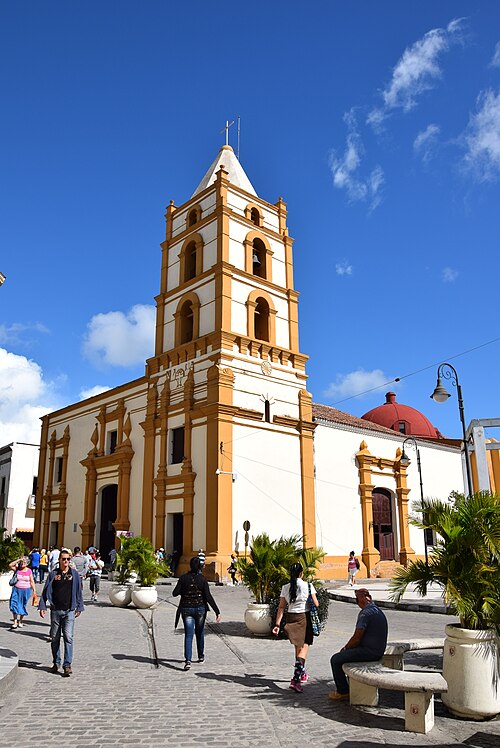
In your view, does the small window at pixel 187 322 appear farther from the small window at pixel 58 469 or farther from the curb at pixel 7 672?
the curb at pixel 7 672

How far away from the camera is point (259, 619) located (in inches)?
452

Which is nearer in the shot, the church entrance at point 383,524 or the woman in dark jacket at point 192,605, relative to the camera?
the woman in dark jacket at point 192,605

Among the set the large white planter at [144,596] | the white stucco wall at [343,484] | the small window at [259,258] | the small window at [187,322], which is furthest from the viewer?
the small window at [259,258]

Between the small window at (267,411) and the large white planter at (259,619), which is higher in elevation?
the small window at (267,411)

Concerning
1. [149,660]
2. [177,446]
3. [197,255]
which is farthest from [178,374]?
[149,660]

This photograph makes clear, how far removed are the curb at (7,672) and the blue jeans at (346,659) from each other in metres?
3.72

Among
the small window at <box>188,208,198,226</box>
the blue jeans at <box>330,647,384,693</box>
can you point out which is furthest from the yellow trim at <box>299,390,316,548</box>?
the blue jeans at <box>330,647,384,693</box>

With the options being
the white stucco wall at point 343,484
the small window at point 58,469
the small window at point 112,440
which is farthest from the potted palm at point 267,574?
the small window at point 58,469

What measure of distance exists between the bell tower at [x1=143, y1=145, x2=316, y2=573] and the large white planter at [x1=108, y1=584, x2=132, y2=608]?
23.8ft

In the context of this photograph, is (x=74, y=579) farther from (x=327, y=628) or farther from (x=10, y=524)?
(x=10, y=524)

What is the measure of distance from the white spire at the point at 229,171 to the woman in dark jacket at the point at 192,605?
2514cm

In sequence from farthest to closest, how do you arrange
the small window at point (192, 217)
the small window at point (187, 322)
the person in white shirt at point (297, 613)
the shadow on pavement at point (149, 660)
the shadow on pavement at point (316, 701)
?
the small window at point (192, 217) → the small window at point (187, 322) → the shadow on pavement at point (149, 660) → the person in white shirt at point (297, 613) → the shadow on pavement at point (316, 701)

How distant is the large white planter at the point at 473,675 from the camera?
6.17 metres

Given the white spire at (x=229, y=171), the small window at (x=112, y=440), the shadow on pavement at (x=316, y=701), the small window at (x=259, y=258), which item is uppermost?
the white spire at (x=229, y=171)
